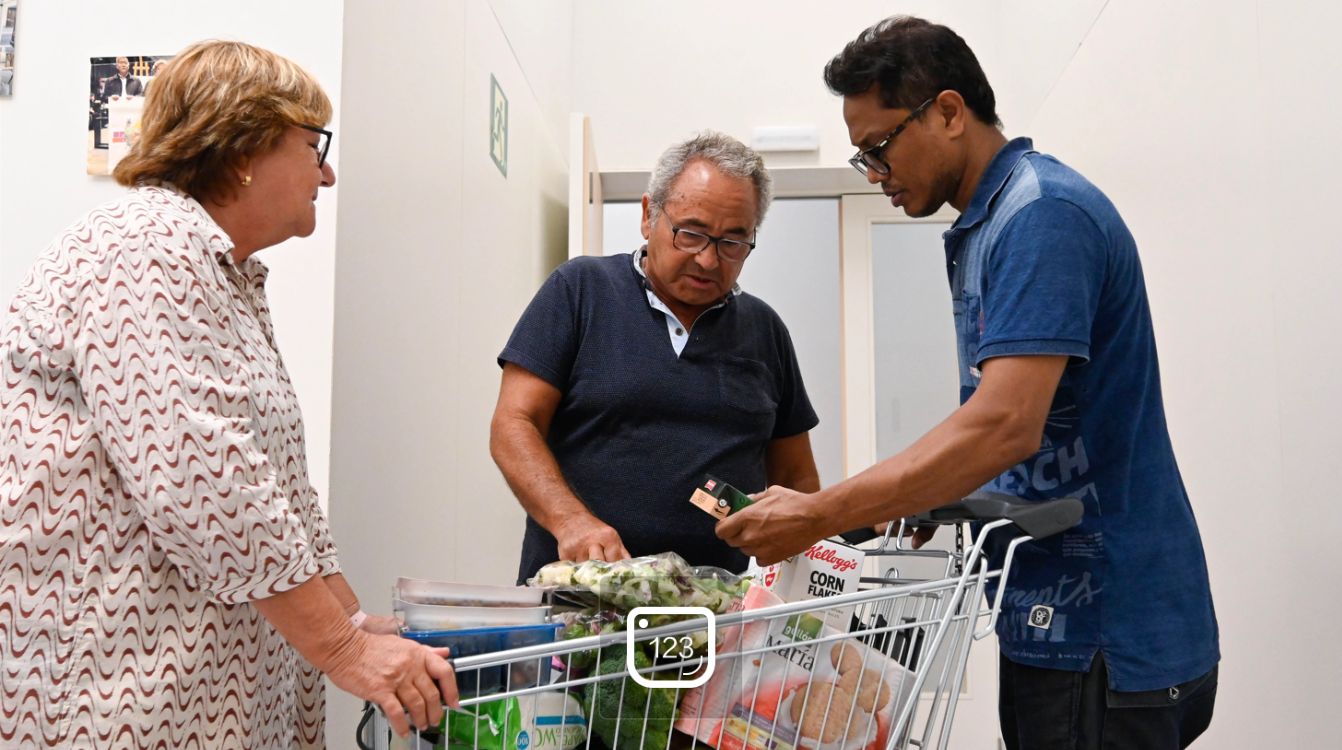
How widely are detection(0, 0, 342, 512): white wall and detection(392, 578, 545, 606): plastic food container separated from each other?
0.92 metres

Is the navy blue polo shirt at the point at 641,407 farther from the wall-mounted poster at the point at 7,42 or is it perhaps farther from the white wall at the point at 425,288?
the wall-mounted poster at the point at 7,42

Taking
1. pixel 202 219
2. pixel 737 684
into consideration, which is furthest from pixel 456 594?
pixel 202 219

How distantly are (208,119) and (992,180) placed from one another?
100cm

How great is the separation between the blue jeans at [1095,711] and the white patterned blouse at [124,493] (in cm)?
88

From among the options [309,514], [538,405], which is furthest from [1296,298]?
[309,514]

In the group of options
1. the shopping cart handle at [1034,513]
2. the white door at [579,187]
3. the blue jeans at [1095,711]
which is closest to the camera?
the shopping cart handle at [1034,513]

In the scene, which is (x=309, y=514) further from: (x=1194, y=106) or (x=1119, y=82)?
(x=1119, y=82)

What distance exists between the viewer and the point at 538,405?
1.72 metres

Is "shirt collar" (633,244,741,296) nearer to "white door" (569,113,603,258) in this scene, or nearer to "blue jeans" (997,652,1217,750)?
"blue jeans" (997,652,1217,750)

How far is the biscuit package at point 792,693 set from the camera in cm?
106

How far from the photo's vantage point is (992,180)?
4.59 feet

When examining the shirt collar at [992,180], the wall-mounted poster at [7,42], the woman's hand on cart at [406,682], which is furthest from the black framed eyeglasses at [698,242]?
the wall-mounted poster at [7,42]

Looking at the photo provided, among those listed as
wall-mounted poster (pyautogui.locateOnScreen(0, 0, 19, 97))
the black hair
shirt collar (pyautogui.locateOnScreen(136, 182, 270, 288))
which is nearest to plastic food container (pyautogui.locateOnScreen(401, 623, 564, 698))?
shirt collar (pyautogui.locateOnScreen(136, 182, 270, 288))

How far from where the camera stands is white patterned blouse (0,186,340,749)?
3.34ft
